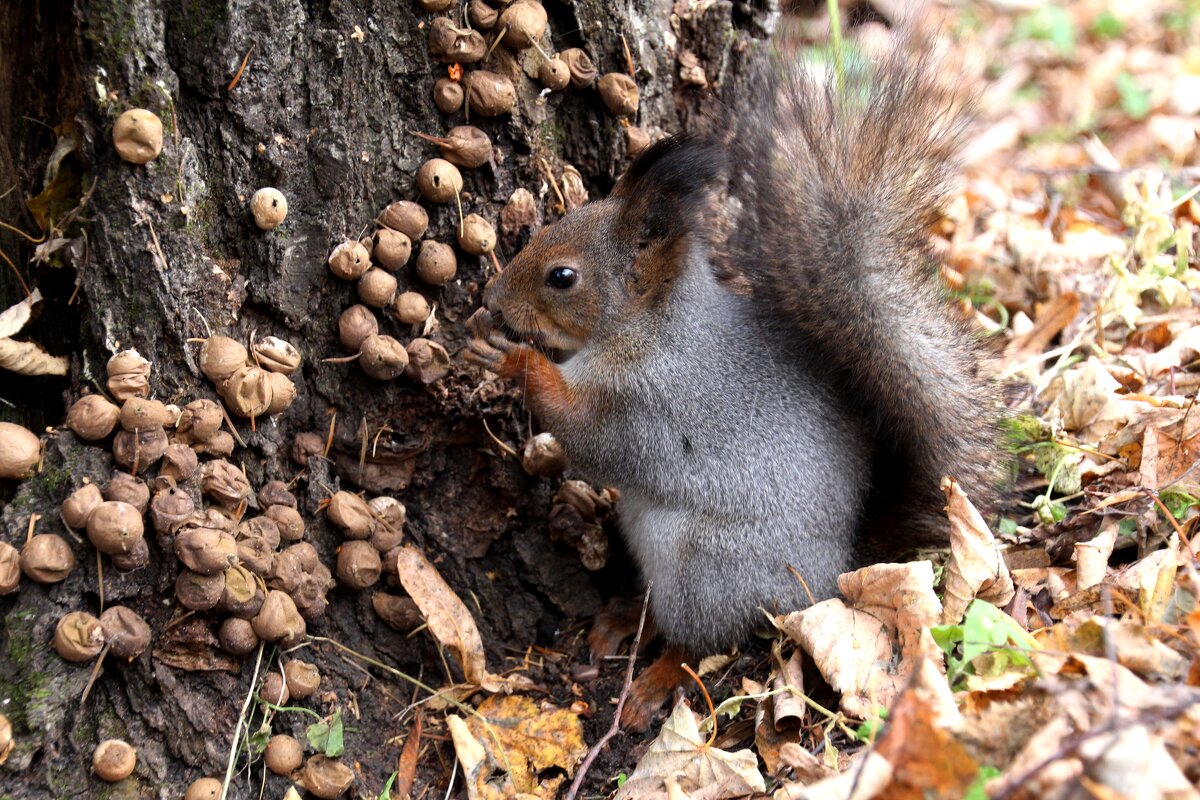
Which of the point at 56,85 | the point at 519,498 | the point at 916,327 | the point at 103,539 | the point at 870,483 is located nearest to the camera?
the point at 103,539

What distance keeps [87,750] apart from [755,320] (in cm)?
158

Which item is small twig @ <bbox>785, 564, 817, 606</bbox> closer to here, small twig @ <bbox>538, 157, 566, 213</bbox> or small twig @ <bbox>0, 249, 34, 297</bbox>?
small twig @ <bbox>538, 157, 566, 213</bbox>

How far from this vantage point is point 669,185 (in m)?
2.23

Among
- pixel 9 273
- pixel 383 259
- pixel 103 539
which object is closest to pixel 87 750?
pixel 103 539

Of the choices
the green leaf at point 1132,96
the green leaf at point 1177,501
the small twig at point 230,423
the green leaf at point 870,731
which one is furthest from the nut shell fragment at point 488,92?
the green leaf at point 1132,96

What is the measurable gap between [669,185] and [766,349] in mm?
423

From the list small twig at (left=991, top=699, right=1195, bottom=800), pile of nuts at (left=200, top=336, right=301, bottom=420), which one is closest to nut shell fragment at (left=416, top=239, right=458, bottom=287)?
pile of nuts at (left=200, top=336, right=301, bottom=420)

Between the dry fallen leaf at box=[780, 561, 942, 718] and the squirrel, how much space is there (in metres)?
0.15

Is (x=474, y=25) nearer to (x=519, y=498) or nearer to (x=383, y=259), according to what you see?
(x=383, y=259)

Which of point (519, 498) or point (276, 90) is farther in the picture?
point (519, 498)

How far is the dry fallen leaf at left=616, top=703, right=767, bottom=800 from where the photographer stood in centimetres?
179

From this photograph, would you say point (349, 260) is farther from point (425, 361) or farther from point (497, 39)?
point (497, 39)

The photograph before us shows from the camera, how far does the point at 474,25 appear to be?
2.24 metres

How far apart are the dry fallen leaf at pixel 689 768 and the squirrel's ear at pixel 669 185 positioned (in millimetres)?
1047
